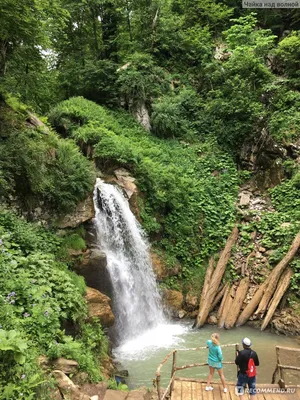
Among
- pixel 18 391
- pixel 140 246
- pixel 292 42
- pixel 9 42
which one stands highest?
pixel 292 42

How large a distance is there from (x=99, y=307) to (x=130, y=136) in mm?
11070

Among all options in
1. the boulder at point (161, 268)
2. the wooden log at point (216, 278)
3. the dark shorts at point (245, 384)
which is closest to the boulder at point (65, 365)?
the dark shorts at point (245, 384)

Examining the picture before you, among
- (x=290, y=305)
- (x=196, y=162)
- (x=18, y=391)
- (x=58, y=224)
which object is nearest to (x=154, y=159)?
(x=196, y=162)

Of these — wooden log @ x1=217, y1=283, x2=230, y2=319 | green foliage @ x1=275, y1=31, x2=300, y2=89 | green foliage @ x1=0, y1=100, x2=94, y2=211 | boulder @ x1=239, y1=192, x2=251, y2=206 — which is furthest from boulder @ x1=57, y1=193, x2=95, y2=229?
green foliage @ x1=275, y1=31, x2=300, y2=89

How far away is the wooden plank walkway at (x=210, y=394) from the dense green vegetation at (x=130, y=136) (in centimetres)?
186

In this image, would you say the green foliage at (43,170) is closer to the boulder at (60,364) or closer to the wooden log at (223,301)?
the boulder at (60,364)

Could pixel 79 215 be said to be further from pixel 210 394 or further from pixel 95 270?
pixel 210 394

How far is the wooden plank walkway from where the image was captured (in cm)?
563

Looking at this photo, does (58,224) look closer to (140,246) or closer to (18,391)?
(140,246)

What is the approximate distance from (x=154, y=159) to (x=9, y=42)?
27.5 ft

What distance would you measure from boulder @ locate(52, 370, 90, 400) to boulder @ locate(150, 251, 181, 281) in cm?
719

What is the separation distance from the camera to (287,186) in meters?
14.5

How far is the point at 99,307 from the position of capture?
8547 mm

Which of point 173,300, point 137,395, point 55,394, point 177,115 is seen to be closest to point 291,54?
point 177,115
